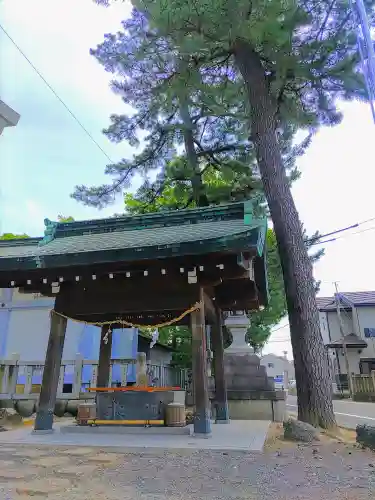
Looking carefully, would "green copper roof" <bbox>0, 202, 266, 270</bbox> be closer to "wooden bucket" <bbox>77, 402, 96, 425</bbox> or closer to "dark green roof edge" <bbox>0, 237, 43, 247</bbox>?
"dark green roof edge" <bbox>0, 237, 43, 247</bbox>

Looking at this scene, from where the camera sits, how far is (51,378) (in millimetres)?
6988

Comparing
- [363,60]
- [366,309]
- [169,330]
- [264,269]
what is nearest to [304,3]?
[363,60]

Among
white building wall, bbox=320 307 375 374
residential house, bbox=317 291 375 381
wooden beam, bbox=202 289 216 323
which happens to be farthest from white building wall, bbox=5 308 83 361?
white building wall, bbox=320 307 375 374

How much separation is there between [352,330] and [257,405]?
26.0 meters

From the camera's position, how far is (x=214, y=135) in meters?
14.5

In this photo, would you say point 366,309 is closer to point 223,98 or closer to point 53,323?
point 223,98

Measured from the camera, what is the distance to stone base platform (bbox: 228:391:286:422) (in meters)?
9.56

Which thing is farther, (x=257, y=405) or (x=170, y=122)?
(x=170, y=122)

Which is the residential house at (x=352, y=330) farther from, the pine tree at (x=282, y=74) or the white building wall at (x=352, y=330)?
the pine tree at (x=282, y=74)

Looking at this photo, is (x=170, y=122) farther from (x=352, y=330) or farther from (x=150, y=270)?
(x=352, y=330)

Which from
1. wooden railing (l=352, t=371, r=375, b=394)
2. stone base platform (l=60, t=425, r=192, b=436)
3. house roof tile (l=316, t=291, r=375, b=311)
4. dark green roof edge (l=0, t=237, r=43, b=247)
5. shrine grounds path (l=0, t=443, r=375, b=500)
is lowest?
shrine grounds path (l=0, t=443, r=375, b=500)

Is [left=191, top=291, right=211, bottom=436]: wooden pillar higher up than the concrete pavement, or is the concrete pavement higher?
[left=191, top=291, right=211, bottom=436]: wooden pillar

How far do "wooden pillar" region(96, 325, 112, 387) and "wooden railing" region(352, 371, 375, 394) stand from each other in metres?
18.7

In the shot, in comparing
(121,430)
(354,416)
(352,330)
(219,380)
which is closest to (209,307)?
(219,380)
